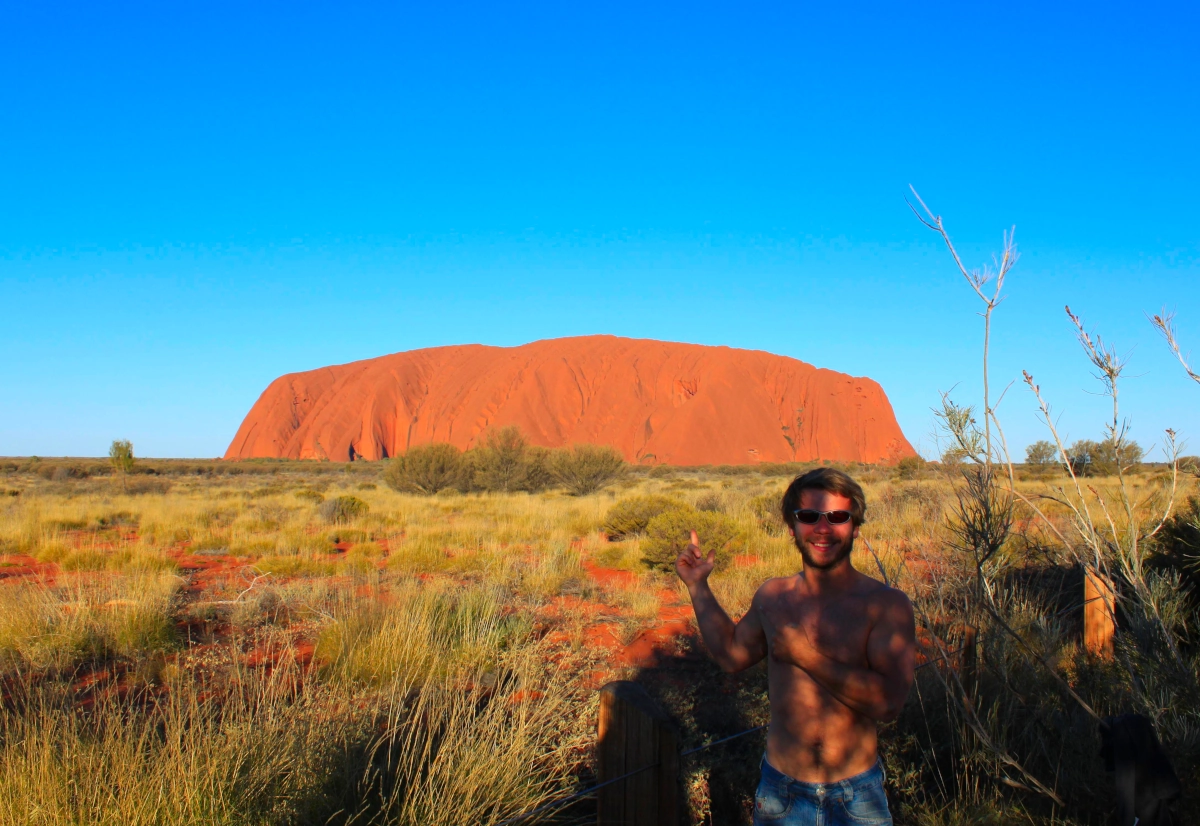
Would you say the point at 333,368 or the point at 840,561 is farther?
the point at 333,368

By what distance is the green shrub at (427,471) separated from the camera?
2245cm

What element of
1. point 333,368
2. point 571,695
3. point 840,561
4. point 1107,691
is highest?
point 333,368

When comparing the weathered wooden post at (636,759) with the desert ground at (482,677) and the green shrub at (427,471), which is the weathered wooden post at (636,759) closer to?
the desert ground at (482,677)

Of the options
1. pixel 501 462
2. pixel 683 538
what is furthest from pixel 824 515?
pixel 501 462

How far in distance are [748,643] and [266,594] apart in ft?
19.0

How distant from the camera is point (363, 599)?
5.60 metres

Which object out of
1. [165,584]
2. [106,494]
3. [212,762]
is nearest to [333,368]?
[106,494]

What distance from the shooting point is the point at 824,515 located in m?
1.73

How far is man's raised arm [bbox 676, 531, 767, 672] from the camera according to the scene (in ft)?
6.03

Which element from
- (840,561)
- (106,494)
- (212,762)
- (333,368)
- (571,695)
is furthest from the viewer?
(333,368)

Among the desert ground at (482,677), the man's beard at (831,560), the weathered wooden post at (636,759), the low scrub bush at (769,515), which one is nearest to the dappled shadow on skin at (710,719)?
the desert ground at (482,677)

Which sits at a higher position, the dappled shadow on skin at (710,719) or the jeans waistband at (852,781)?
the jeans waistband at (852,781)

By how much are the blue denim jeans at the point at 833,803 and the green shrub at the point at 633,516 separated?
9693 millimetres

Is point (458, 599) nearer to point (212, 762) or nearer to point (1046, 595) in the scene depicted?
point (212, 762)
